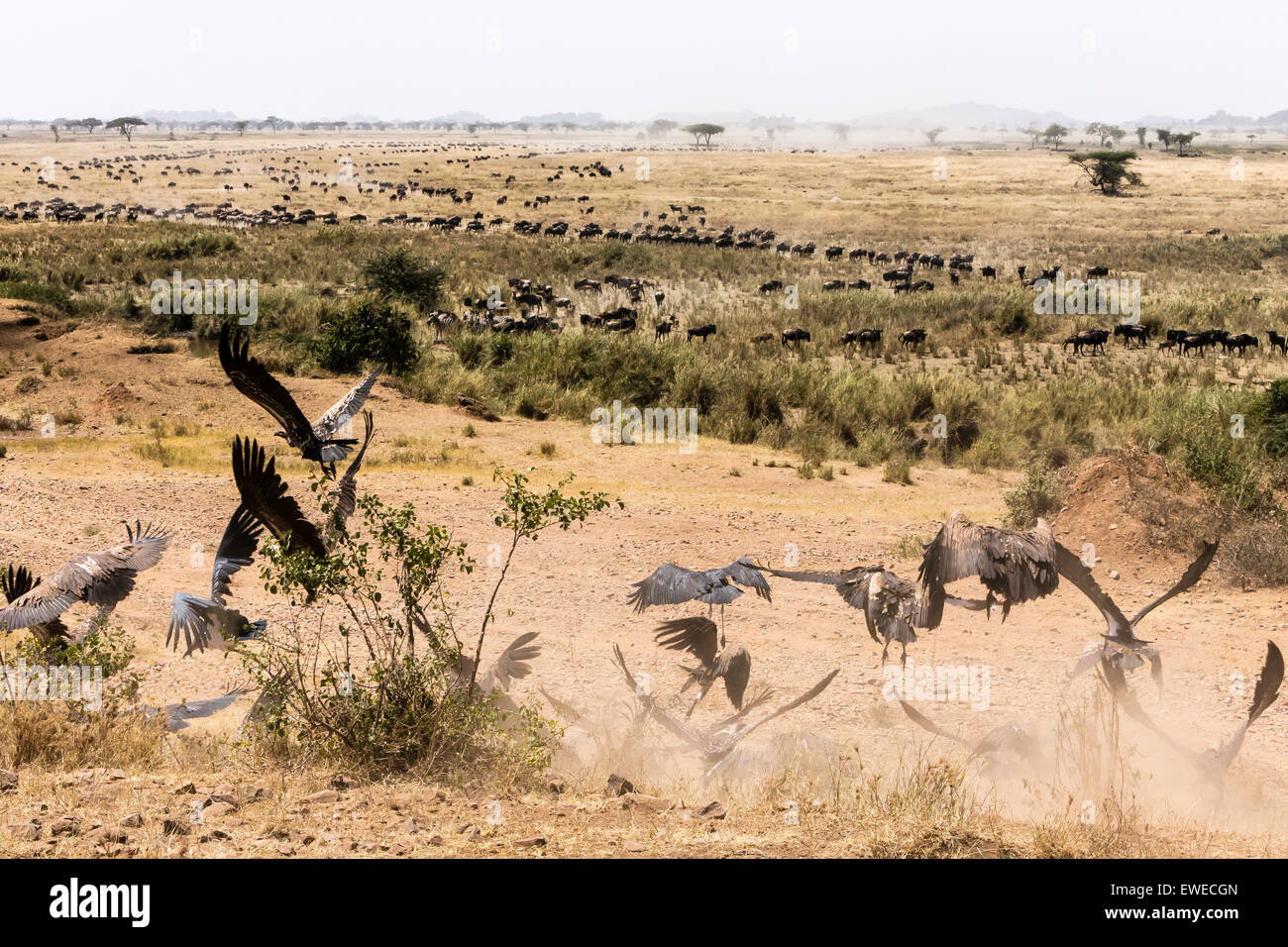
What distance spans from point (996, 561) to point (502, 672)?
3.48m

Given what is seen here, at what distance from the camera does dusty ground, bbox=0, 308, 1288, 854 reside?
4797 millimetres

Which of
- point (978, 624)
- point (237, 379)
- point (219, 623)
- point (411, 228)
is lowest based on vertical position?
point (978, 624)

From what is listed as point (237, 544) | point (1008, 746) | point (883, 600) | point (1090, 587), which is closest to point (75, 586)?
point (237, 544)

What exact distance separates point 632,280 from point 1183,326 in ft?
51.5

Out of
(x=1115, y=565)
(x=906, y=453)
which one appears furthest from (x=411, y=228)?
(x=1115, y=565)

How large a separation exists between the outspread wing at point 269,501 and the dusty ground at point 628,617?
4.16 feet

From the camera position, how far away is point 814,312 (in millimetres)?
28859

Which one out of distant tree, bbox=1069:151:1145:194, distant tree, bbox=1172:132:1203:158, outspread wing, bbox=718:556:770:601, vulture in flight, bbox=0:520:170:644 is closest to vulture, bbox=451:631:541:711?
outspread wing, bbox=718:556:770:601

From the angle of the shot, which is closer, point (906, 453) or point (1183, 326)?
point (906, 453)

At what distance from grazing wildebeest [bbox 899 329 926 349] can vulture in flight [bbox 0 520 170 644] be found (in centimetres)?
2070

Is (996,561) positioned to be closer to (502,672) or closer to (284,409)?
(502,672)

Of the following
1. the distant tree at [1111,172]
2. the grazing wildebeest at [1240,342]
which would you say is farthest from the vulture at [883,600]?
the distant tree at [1111,172]

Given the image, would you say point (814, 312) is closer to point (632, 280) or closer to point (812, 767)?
point (632, 280)

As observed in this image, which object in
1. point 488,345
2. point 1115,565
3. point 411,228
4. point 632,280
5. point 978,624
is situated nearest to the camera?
point 978,624
